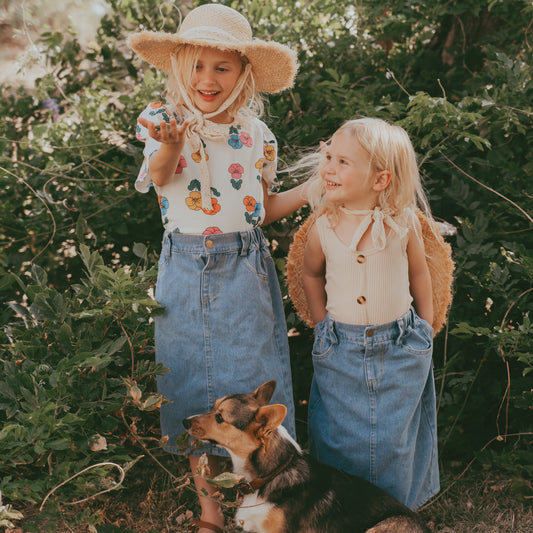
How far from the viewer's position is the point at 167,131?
6.88 ft

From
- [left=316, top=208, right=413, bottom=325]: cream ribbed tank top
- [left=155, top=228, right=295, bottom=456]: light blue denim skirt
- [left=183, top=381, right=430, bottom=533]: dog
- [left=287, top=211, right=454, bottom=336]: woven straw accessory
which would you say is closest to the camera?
[left=183, top=381, right=430, bottom=533]: dog

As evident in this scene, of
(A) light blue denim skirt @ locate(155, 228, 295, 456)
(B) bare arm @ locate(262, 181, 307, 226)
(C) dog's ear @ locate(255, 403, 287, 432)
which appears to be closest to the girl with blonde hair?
(B) bare arm @ locate(262, 181, 307, 226)

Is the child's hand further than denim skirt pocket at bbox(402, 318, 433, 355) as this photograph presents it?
No

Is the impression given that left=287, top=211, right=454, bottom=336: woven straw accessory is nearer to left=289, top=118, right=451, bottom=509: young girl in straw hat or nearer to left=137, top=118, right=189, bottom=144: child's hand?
left=289, top=118, right=451, bottom=509: young girl in straw hat

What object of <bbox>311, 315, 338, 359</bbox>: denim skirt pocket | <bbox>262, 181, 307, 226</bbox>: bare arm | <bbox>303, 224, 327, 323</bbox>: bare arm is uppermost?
<bbox>262, 181, 307, 226</bbox>: bare arm

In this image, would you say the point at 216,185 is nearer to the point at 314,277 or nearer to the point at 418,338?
the point at 314,277

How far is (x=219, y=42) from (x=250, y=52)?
0.51ft

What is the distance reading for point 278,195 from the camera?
2.71 m

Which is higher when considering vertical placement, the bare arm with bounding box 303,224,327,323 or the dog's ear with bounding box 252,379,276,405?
the bare arm with bounding box 303,224,327,323

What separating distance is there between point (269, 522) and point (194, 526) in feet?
2.00

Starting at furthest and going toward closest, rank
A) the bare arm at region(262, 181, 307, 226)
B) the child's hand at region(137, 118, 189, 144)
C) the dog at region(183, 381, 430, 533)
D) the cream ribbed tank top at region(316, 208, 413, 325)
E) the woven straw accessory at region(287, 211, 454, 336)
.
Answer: the bare arm at region(262, 181, 307, 226)
the woven straw accessory at region(287, 211, 454, 336)
the cream ribbed tank top at region(316, 208, 413, 325)
the dog at region(183, 381, 430, 533)
the child's hand at region(137, 118, 189, 144)

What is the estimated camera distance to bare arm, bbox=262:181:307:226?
8.75ft

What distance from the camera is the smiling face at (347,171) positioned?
7.45ft

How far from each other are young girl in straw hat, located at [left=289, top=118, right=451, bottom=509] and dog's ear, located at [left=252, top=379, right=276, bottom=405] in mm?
283
